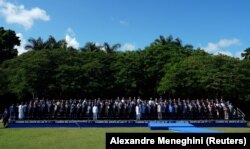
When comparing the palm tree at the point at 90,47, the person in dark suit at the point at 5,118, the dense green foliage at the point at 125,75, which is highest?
the palm tree at the point at 90,47

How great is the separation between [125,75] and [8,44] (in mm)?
17208

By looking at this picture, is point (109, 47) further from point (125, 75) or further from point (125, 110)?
point (125, 110)

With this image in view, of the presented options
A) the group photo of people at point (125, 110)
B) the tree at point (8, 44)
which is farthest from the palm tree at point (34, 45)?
the group photo of people at point (125, 110)

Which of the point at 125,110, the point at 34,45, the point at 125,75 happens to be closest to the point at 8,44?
the point at 34,45

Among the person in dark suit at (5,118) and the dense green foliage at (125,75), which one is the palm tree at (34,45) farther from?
the person in dark suit at (5,118)

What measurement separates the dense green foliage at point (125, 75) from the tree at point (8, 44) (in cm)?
550

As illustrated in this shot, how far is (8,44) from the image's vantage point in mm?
55469

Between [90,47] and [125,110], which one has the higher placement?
[90,47]

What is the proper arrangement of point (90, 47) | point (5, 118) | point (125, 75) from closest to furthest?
point (5, 118) → point (125, 75) → point (90, 47)

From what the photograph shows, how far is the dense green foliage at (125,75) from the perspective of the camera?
141 ft

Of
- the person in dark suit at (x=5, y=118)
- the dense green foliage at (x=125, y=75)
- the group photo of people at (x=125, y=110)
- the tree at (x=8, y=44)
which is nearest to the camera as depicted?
the person in dark suit at (x=5, y=118)

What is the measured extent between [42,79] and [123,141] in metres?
37.5

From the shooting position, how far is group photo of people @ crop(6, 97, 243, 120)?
3259cm

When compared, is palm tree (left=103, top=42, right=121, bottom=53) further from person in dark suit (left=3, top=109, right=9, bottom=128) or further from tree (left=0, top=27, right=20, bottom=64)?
person in dark suit (left=3, top=109, right=9, bottom=128)
